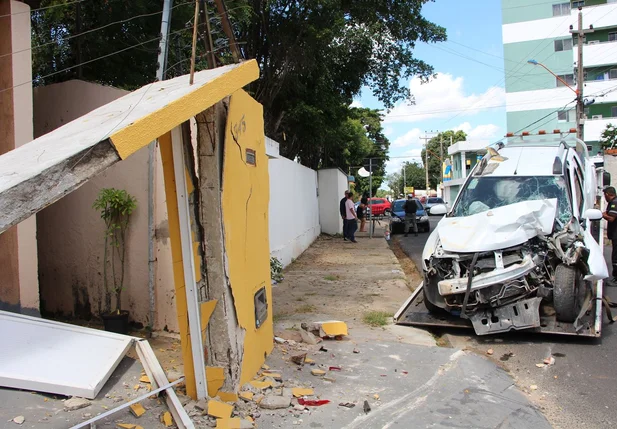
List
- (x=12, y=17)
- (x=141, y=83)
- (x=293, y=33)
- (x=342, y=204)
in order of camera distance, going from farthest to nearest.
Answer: (x=342, y=204) → (x=293, y=33) → (x=141, y=83) → (x=12, y=17)

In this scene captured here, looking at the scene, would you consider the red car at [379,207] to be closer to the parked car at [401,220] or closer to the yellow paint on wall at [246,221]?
the parked car at [401,220]

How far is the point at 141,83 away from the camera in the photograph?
953cm

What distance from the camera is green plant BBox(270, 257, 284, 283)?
949 centimetres

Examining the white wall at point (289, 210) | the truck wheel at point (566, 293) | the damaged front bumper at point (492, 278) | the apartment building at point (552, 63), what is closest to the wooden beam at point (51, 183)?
the damaged front bumper at point (492, 278)

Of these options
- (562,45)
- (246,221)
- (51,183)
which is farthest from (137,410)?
(562,45)

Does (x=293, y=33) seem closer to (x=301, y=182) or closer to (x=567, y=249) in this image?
(x=301, y=182)

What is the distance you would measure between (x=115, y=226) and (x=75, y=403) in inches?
97.5

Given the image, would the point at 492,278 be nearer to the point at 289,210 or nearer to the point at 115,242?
the point at 115,242

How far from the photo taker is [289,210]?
12375 mm

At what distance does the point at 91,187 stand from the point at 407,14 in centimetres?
1222

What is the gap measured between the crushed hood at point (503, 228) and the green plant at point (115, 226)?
3839mm

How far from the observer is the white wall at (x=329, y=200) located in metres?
20.8

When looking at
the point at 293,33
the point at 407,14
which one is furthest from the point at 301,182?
the point at 407,14

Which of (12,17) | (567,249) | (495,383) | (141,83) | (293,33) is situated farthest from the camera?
(293,33)
